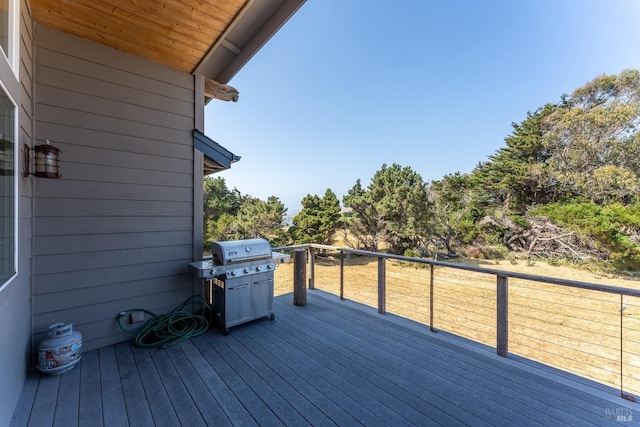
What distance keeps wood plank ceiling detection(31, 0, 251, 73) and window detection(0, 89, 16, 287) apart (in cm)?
109

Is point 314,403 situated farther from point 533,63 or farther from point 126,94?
point 533,63

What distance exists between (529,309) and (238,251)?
9073mm

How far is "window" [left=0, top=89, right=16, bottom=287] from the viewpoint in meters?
1.38

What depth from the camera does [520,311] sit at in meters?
7.98

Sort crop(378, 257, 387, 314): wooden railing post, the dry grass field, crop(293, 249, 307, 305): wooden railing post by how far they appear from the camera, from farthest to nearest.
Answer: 1. the dry grass field
2. crop(293, 249, 307, 305): wooden railing post
3. crop(378, 257, 387, 314): wooden railing post

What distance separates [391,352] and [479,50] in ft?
42.1

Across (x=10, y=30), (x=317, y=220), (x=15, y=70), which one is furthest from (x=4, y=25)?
(x=317, y=220)

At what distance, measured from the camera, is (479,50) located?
10742mm

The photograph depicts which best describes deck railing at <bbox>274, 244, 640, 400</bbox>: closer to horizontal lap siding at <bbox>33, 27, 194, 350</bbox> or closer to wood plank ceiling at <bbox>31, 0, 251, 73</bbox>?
horizontal lap siding at <bbox>33, 27, 194, 350</bbox>

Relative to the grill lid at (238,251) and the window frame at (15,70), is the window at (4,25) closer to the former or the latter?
the window frame at (15,70)

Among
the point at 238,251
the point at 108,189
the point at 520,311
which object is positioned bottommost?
the point at 520,311

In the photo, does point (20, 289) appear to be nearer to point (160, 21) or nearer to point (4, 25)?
point (4, 25)

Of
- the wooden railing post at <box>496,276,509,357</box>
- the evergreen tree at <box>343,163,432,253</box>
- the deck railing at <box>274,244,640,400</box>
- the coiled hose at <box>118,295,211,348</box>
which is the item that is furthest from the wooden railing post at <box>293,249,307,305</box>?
the evergreen tree at <box>343,163,432,253</box>

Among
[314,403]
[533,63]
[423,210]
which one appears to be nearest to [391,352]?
[314,403]
